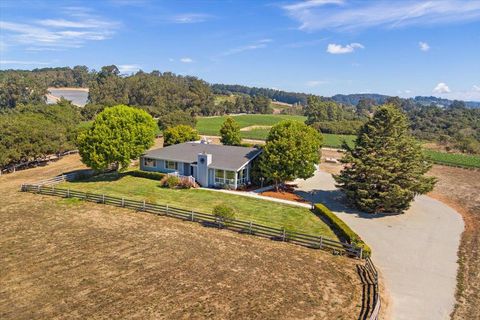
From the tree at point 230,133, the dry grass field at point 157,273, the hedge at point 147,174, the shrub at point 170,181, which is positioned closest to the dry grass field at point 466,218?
the dry grass field at point 157,273

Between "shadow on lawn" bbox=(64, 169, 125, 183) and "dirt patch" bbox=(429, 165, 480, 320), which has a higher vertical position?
"shadow on lawn" bbox=(64, 169, 125, 183)

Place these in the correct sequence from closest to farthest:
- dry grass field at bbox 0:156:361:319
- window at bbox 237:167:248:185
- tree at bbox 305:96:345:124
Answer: dry grass field at bbox 0:156:361:319 < window at bbox 237:167:248:185 < tree at bbox 305:96:345:124

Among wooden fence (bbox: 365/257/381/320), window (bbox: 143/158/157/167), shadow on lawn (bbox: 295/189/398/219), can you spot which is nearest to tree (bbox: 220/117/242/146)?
window (bbox: 143/158/157/167)

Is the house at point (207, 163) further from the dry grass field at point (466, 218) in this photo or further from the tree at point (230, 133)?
the dry grass field at point (466, 218)

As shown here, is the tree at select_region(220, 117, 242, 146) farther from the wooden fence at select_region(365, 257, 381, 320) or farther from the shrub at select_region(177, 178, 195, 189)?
the wooden fence at select_region(365, 257, 381, 320)

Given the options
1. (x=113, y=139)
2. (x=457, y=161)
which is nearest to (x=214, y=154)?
(x=113, y=139)

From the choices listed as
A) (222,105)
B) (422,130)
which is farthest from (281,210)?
(222,105)
